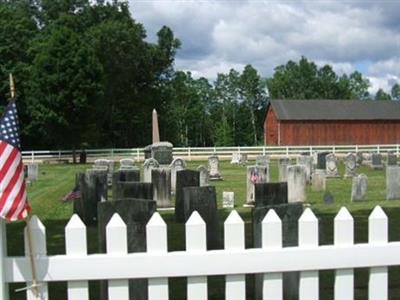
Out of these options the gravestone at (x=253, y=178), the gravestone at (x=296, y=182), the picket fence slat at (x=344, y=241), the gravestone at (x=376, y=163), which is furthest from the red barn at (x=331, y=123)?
the picket fence slat at (x=344, y=241)

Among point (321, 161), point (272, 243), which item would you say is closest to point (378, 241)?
point (272, 243)

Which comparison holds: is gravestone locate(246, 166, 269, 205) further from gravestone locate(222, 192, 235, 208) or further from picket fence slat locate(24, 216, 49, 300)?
picket fence slat locate(24, 216, 49, 300)

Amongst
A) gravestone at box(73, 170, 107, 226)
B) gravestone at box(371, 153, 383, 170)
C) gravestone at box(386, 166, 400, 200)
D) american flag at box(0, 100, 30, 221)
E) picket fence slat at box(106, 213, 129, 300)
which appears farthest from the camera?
gravestone at box(371, 153, 383, 170)

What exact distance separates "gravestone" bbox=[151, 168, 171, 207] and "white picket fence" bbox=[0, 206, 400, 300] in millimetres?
12345

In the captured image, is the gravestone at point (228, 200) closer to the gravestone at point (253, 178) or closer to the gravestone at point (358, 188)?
the gravestone at point (253, 178)

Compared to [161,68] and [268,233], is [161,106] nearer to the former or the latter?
[161,68]

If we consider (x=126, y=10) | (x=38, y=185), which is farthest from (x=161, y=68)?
(x=38, y=185)

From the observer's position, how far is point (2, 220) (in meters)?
3.68

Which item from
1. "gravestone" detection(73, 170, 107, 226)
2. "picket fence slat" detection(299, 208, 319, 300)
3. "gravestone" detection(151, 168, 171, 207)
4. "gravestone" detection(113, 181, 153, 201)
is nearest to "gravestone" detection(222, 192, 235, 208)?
"gravestone" detection(151, 168, 171, 207)

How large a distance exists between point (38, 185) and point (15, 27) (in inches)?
1398

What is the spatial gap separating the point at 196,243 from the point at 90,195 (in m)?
10.4

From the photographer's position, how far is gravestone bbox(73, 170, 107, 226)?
44.9 feet

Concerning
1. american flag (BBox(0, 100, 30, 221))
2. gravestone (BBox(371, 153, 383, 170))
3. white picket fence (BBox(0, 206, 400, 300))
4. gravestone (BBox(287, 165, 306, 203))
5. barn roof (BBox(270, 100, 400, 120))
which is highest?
barn roof (BBox(270, 100, 400, 120))

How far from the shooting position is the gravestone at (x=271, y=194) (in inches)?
330
